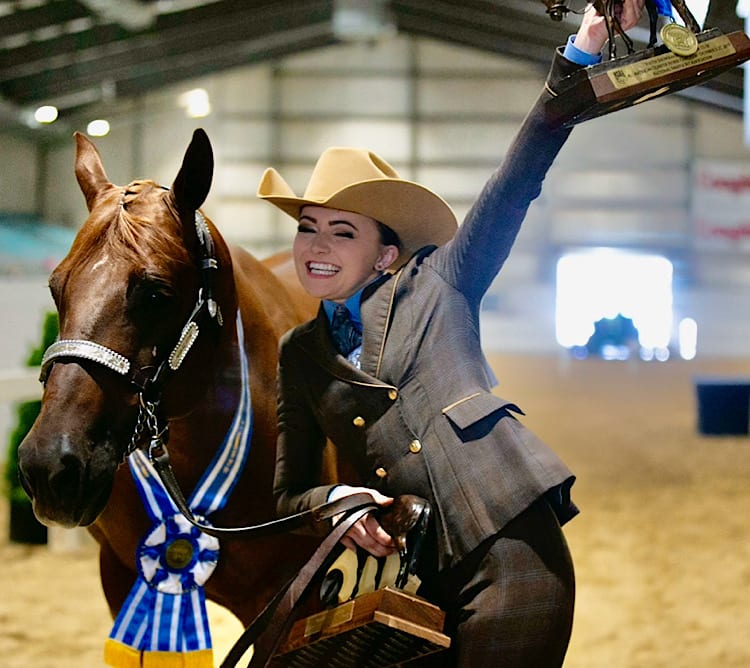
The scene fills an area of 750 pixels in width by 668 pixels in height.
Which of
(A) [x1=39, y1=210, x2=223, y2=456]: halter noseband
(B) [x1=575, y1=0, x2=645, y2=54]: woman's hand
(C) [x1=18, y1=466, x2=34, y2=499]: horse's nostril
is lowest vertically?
(C) [x1=18, y1=466, x2=34, y2=499]: horse's nostril

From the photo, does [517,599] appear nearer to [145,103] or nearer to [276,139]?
[145,103]

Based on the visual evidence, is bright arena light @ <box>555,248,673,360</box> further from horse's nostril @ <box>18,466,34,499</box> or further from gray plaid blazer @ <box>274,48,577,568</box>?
horse's nostril @ <box>18,466,34,499</box>

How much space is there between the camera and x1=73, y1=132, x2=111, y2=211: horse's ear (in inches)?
67.4

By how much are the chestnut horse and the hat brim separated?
0.22 m

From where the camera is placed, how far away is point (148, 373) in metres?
1.54

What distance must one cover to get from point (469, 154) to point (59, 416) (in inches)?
378

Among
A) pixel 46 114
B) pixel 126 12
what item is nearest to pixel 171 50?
pixel 126 12

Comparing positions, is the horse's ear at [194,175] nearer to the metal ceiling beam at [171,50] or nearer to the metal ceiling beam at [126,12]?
the metal ceiling beam at [171,50]

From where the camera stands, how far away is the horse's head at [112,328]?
4.67ft

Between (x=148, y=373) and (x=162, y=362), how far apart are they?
0.04 meters

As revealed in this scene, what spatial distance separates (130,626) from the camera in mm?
1979

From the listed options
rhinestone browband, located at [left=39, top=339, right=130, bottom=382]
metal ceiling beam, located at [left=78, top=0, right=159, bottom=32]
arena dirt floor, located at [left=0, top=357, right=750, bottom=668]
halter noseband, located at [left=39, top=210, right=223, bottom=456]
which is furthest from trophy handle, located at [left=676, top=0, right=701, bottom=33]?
metal ceiling beam, located at [left=78, top=0, right=159, bottom=32]

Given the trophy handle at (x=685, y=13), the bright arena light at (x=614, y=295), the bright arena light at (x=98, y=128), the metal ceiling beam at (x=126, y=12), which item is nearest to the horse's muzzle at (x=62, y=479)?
the trophy handle at (x=685, y=13)

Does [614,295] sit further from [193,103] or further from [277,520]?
[277,520]
